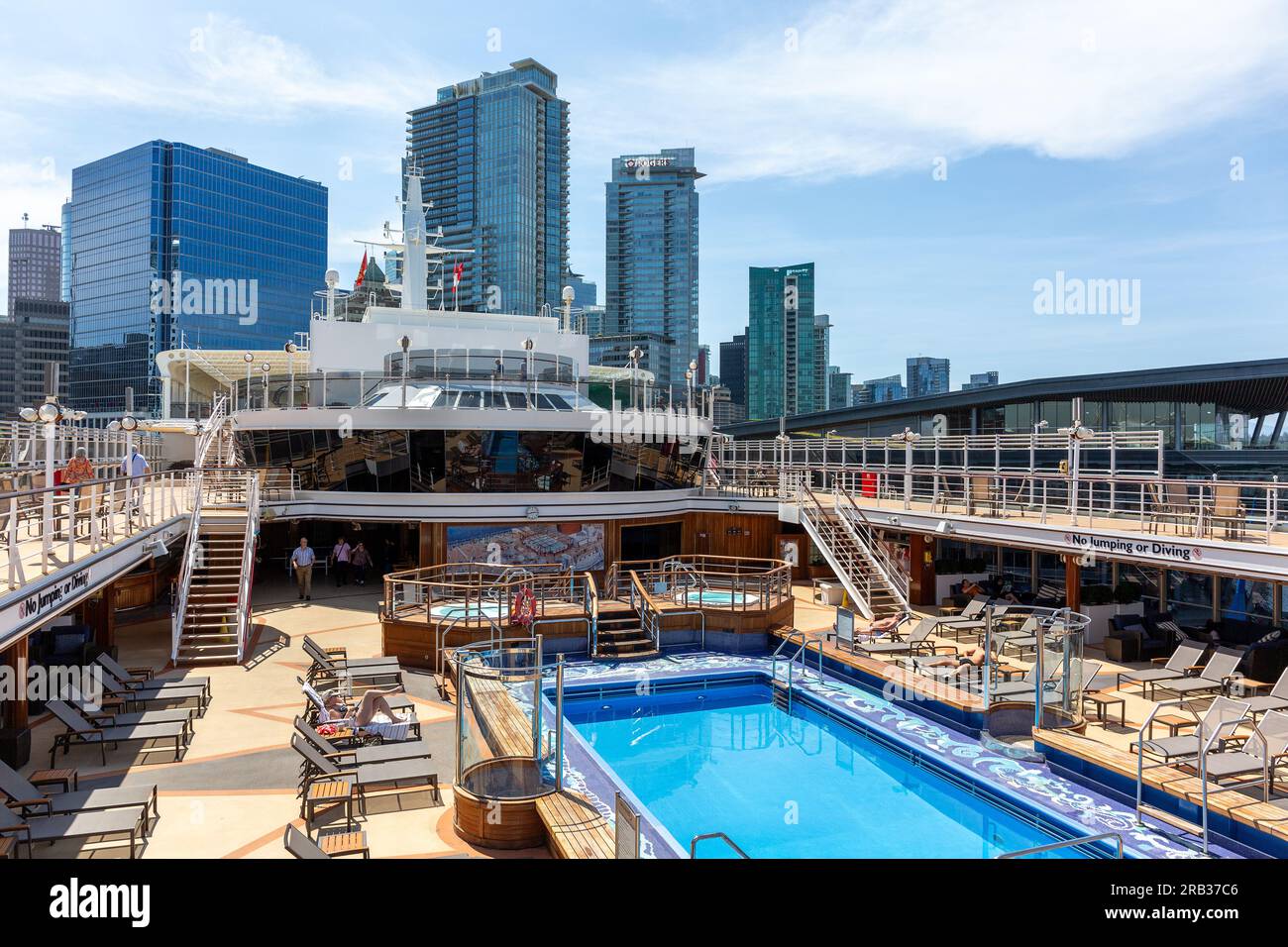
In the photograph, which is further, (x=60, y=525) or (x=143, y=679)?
(x=143, y=679)

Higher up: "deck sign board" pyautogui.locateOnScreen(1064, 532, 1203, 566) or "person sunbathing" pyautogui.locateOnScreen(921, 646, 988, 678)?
"deck sign board" pyautogui.locateOnScreen(1064, 532, 1203, 566)

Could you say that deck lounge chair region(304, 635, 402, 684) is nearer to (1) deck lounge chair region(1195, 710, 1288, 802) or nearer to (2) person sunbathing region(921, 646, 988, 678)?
(2) person sunbathing region(921, 646, 988, 678)

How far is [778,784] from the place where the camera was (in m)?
10.4

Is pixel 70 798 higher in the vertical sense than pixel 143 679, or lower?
higher

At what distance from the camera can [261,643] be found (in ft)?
48.1

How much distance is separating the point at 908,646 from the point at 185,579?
40.0 feet

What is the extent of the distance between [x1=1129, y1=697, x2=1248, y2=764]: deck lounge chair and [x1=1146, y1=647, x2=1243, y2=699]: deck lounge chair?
7.18 ft

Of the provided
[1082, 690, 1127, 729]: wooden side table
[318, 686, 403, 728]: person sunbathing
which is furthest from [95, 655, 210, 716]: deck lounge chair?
[1082, 690, 1127, 729]: wooden side table

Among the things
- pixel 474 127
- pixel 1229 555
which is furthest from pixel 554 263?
pixel 1229 555

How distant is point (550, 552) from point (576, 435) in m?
2.94

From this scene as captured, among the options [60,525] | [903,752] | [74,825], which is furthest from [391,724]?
[903,752]

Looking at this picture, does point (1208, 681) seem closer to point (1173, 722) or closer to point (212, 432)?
point (1173, 722)

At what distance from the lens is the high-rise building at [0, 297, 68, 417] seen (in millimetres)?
126875
